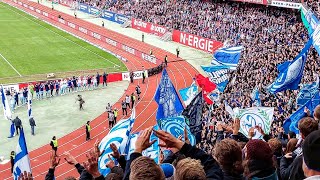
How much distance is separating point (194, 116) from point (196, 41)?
33.7 metres

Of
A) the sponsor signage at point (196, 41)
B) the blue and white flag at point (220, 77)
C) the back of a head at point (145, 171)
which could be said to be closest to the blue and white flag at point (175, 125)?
the back of a head at point (145, 171)

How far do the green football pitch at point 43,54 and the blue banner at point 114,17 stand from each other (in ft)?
26.5

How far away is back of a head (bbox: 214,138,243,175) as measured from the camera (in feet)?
14.0

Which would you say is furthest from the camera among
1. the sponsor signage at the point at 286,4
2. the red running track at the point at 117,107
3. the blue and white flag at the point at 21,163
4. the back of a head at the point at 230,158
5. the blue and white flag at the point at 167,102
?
the sponsor signage at the point at 286,4

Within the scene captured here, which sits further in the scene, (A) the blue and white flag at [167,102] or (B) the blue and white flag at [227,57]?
(B) the blue and white flag at [227,57]

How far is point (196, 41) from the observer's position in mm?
43031

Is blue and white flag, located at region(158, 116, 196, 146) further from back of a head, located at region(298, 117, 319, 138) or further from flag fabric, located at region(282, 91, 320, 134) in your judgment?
back of a head, located at region(298, 117, 319, 138)

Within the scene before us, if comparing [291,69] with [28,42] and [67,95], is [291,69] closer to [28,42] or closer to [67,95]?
[67,95]

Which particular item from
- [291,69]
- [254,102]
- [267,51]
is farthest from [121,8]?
[291,69]

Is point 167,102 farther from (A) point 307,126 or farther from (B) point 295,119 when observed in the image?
(A) point 307,126

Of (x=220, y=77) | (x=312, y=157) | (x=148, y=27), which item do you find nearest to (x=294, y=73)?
(x=220, y=77)

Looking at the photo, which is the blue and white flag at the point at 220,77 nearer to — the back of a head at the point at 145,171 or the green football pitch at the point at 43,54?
the back of a head at the point at 145,171

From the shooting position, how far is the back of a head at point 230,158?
4262 mm

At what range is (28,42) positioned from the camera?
44531 mm
